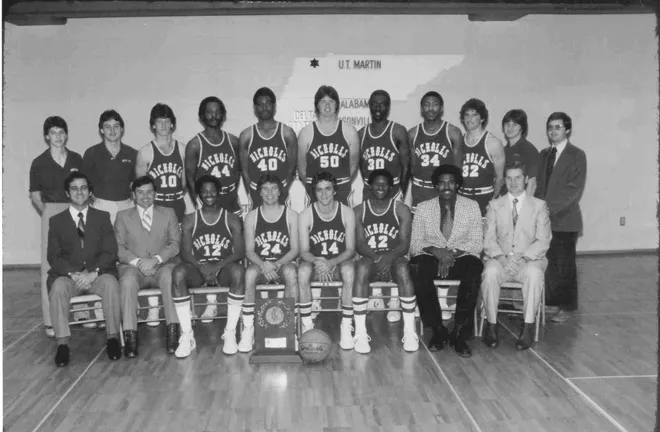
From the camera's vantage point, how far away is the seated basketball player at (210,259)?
4535 mm

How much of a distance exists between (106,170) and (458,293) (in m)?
2.93

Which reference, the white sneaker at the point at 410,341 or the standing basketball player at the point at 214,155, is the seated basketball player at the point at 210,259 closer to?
the standing basketball player at the point at 214,155

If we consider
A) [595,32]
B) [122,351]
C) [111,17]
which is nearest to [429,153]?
[122,351]

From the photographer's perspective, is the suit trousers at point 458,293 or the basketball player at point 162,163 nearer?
the suit trousers at point 458,293

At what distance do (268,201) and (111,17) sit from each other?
12.1 ft

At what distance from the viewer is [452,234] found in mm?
4793

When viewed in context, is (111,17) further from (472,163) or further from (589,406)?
(589,406)

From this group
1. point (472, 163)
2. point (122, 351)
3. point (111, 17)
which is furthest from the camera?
point (111, 17)

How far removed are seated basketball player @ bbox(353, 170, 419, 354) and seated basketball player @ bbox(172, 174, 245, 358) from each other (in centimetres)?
88

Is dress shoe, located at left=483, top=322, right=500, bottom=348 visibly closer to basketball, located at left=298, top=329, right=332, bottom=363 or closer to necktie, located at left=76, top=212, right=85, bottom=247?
basketball, located at left=298, top=329, right=332, bottom=363

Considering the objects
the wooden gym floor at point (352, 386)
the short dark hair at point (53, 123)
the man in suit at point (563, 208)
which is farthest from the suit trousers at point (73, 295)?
the man in suit at point (563, 208)

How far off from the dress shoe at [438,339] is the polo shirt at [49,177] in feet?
10.0

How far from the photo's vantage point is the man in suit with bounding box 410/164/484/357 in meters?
4.62

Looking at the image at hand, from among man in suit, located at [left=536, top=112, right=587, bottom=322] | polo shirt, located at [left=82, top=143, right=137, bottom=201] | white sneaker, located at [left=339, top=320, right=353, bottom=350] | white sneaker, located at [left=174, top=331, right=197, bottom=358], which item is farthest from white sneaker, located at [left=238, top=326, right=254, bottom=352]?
man in suit, located at [left=536, top=112, right=587, bottom=322]
